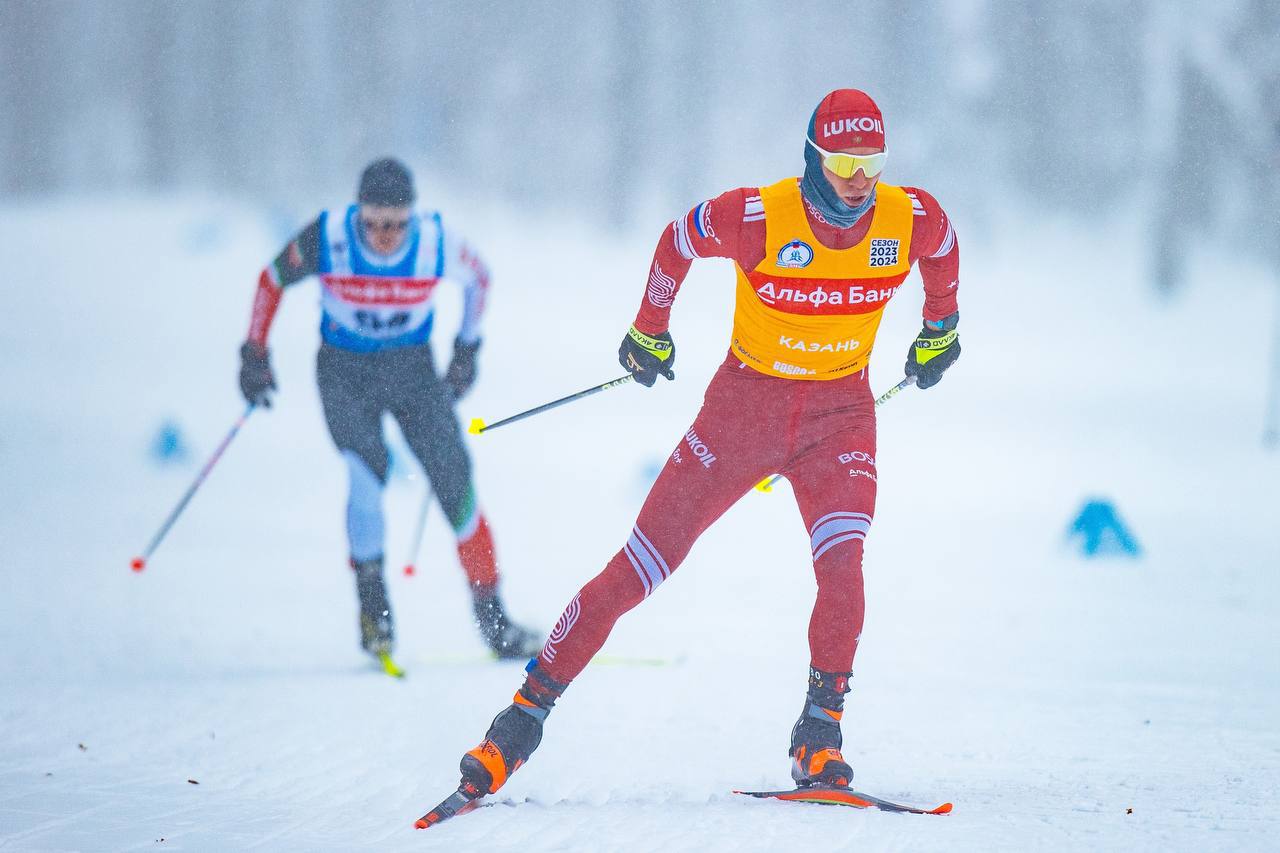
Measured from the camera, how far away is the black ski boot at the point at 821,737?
2596mm

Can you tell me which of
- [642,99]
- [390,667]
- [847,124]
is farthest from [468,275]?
[642,99]

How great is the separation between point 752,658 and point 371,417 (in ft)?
5.48

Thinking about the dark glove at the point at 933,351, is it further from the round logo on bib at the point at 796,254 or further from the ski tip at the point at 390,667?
the ski tip at the point at 390,667

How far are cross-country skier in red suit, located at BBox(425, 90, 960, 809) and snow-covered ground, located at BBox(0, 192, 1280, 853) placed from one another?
294 millimetres

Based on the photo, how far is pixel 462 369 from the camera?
177 inches

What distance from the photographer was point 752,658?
434cm

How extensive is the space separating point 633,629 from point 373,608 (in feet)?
3.68

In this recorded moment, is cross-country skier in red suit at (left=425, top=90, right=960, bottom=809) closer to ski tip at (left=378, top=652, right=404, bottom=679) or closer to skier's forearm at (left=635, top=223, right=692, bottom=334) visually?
skier's forearm at (left=635, top=223, right=692, bottom=334)

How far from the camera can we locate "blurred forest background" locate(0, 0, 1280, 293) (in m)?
14.7

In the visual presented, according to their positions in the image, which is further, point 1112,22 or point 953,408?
point 1112,22

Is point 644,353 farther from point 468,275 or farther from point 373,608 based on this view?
point 373,608

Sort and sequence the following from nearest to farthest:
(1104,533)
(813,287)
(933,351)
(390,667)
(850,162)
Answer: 1. (850,162)
2. (813,287)
3. (933,351)
4. (390,667)
5. (1104,533)

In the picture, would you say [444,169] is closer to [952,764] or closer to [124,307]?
[124,307]

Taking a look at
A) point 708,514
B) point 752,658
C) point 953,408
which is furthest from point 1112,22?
point 708,514
